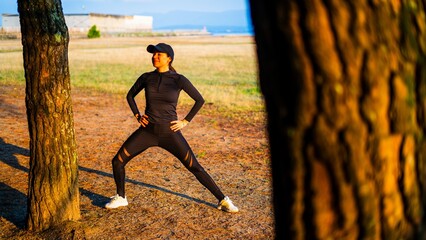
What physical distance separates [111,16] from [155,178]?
107 metres

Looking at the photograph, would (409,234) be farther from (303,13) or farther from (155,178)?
(155,178)

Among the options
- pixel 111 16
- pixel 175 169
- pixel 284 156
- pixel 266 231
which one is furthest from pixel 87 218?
pixel 111 16

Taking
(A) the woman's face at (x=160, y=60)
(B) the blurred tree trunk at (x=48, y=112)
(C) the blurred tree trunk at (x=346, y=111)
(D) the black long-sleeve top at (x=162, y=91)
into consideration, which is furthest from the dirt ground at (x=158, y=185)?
(C) the blurred tree trunk at (x=346, y=111)

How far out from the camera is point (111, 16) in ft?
363

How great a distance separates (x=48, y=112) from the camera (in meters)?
5.20

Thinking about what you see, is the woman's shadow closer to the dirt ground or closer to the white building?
the dirt ground

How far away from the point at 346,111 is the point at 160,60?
4.24 metres

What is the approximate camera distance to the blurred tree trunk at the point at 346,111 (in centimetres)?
161

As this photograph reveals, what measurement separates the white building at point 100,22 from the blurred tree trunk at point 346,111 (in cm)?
8425

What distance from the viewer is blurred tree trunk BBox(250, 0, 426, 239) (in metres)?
1.61

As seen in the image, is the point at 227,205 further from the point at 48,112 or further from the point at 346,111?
the point at 346,111

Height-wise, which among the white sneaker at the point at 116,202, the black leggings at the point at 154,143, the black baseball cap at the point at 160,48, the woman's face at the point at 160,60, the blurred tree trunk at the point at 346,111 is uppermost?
the blurred tree trunk at the point at 346,111

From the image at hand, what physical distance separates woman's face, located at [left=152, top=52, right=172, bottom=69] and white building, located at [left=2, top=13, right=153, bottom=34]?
80.1m

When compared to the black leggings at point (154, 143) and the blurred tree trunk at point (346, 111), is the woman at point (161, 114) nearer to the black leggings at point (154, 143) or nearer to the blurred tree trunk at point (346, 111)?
the black leggings at point (154, 143)
